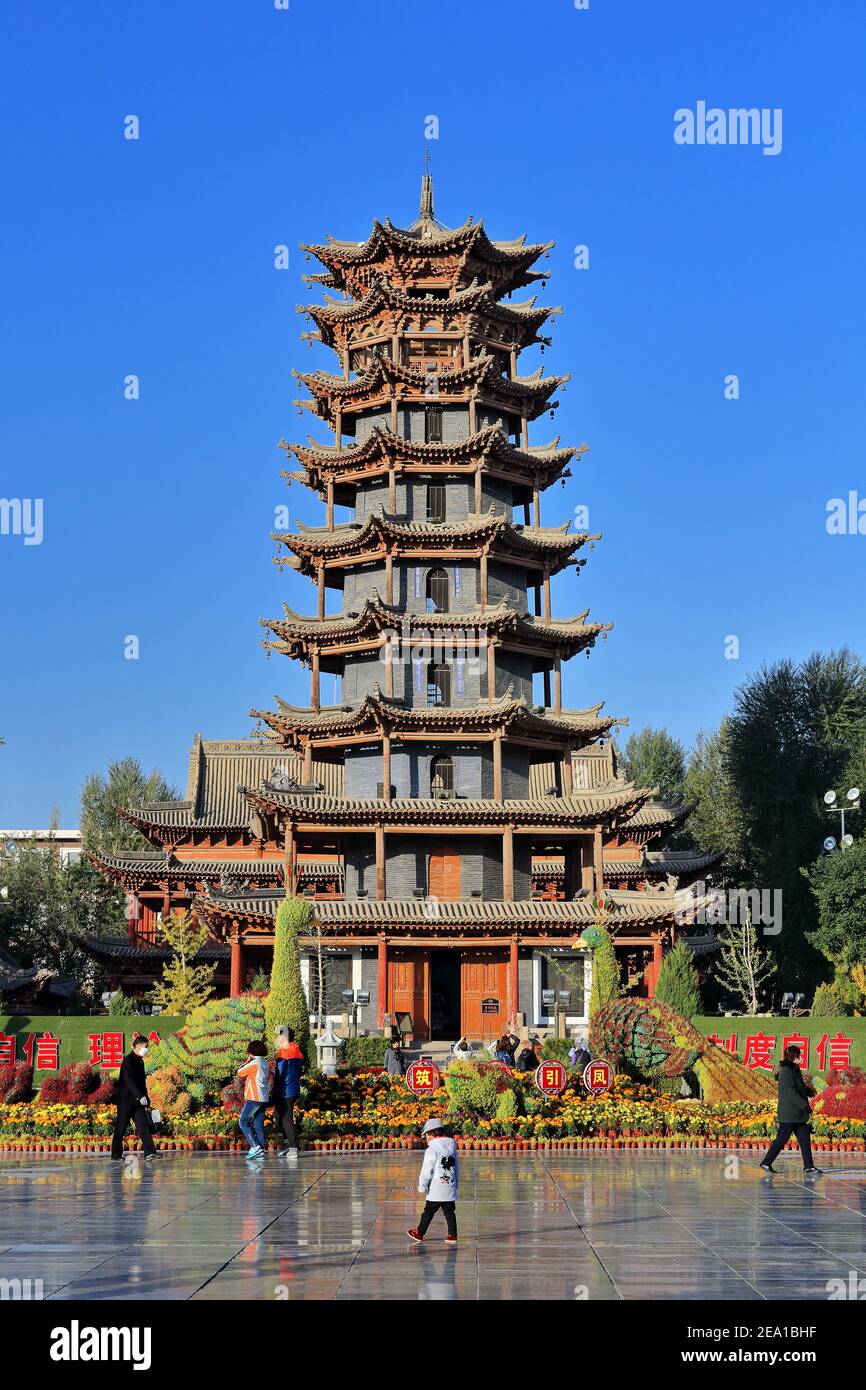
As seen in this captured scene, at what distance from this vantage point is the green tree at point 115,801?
74.8 m

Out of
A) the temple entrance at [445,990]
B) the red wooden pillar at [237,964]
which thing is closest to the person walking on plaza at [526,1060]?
the temple entrance at [445,990]

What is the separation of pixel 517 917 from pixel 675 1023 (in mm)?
14122

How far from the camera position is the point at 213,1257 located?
12.5m

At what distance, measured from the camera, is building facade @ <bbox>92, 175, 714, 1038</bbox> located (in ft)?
136

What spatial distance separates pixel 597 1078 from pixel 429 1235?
38.8 ft

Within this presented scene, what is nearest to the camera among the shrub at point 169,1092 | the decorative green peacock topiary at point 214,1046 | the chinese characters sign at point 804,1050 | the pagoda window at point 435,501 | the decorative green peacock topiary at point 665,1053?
the shrub at point 169,1092

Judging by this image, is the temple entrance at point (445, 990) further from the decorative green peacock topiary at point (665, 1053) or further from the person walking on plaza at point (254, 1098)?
the person walking on plaza at point (254, 1098)

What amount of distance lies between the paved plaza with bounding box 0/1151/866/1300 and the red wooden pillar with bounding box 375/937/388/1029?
20021 mm

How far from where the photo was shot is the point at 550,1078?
24.2m

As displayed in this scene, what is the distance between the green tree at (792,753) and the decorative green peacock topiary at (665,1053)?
108 ft

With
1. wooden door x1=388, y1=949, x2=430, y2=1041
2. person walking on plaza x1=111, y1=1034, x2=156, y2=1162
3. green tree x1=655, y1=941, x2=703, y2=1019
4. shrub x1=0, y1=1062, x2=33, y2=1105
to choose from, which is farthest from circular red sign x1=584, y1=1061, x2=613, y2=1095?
wooden door x1=388, y1=949, x2=430, y2=1041
